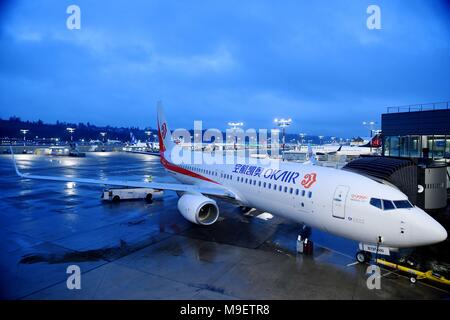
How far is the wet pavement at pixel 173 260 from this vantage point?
398 inches

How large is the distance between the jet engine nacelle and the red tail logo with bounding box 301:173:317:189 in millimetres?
5372

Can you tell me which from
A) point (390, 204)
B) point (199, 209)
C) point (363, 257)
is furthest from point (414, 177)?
point (199, 209)

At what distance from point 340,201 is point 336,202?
0.17 m

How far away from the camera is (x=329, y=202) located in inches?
487

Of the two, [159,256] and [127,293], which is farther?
[159,256]

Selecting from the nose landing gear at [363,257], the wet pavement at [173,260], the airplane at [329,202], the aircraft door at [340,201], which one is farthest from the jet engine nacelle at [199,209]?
the nose landing gear at [363,257]

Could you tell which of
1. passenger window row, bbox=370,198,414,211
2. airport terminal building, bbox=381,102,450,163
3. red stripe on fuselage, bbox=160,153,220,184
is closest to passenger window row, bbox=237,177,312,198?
passenger window row, bbox=370,198,414,211

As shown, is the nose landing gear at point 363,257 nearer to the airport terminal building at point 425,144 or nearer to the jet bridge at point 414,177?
the jet bridge at point 414,177

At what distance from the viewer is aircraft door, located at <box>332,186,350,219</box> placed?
12.0 m
